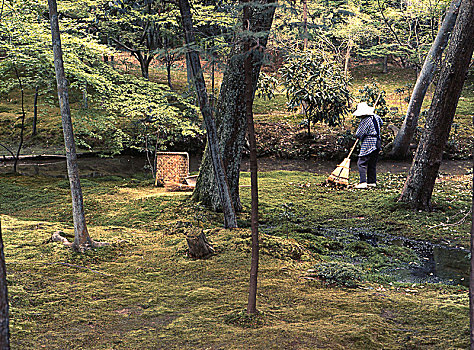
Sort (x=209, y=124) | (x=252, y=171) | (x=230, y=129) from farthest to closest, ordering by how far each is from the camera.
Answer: (x=230, y=129), (x=209, y=124), (x=252, y=171)

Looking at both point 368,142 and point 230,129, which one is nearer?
point 230,129

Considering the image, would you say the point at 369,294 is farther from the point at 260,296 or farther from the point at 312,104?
the point at 312,104

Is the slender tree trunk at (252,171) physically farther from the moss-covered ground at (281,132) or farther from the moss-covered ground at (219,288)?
the moss-covered ground at (281,132)

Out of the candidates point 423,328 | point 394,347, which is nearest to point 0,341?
point 394,347

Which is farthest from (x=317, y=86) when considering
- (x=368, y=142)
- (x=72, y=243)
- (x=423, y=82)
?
(x=72, y=243)

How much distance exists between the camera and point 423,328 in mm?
3184

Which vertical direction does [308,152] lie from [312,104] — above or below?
below

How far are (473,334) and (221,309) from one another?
212 centimetres

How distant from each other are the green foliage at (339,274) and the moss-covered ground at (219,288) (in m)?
0.02

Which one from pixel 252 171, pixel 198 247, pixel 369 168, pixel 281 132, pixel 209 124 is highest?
pixel 209 124

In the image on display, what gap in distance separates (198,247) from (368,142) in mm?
6970

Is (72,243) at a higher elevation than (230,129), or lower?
lower

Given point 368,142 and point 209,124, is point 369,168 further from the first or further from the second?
point 209,124

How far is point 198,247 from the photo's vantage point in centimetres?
523
